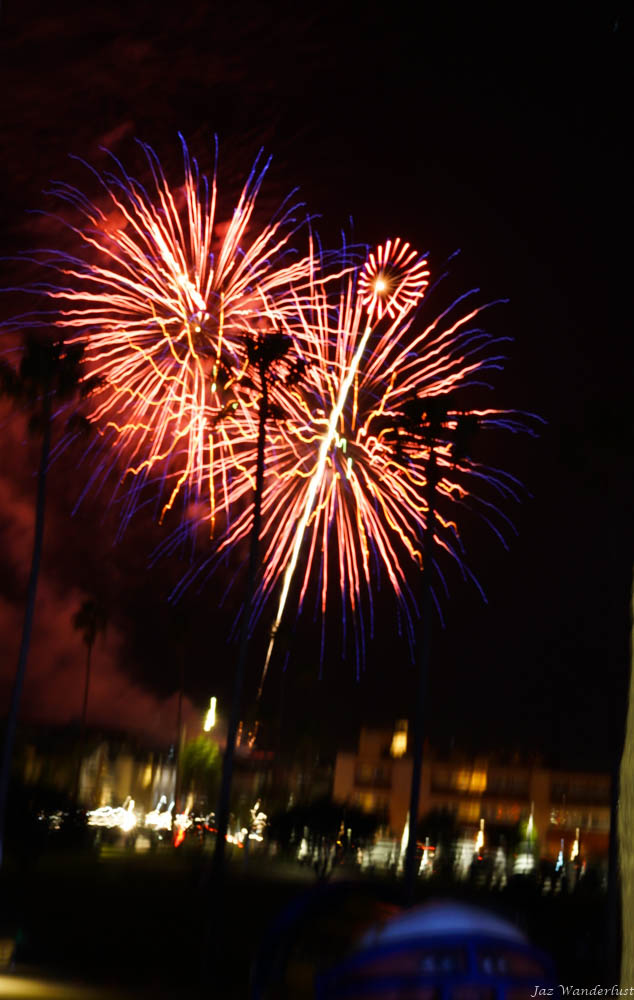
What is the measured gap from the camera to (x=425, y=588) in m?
43.4

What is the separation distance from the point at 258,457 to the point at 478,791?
85482mm

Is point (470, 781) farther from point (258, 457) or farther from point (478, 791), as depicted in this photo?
point (258, 457)

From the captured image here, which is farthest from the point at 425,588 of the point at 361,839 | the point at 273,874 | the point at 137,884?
the point at 361,839

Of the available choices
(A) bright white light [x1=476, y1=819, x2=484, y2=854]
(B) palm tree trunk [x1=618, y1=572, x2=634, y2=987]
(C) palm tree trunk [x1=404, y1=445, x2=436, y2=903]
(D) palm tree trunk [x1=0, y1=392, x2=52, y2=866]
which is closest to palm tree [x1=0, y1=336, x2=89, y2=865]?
(D) palm tree trunk [x1=0, y1=392, x2=52, y2=866]

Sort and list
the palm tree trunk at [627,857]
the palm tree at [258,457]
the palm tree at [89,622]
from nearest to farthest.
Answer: the palm tree trunk at [627,857]
the palm tree at [258,457]
the palm tree at [89,622]

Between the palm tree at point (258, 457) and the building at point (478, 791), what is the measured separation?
7852cm

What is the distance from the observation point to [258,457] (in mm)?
37375

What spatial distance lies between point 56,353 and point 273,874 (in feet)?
98.9

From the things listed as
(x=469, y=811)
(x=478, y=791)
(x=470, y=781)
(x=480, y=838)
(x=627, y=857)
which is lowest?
(x=480, y=838)

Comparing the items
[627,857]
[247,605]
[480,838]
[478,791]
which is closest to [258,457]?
[247,605]

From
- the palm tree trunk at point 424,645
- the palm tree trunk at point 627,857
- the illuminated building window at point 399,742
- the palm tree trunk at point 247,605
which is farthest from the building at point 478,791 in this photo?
the palm tree trunk at point 627,857

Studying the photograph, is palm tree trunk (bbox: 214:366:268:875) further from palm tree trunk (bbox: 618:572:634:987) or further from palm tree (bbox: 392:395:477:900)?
palm tree trunk (bbox: 618:572:634:987)

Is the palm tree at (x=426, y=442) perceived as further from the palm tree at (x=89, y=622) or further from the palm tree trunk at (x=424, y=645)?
the palm tree at (x=89, y=622)

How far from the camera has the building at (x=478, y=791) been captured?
112625mm
